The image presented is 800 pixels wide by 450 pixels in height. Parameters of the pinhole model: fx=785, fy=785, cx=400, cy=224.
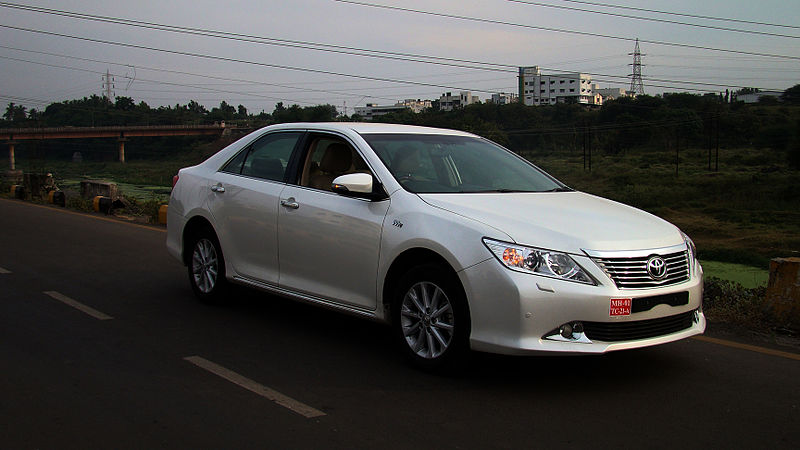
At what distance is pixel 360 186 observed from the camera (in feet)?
17.9

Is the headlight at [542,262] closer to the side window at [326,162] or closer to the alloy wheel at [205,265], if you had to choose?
the side window at [326,162]

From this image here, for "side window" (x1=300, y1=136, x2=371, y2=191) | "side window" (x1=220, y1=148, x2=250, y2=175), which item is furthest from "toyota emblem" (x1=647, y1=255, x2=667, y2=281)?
"side window" (x1=220, y1=148, x2=250, y2=175)

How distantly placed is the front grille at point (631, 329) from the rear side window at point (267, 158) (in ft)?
9.86

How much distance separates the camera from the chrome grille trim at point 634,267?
15.3 feet

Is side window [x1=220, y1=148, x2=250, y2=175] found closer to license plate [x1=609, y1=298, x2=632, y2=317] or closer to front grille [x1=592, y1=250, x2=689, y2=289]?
front grille [x1=592, y1=250, x2=689, y2=289]

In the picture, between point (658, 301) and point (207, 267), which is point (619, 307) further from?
point (207, 267)

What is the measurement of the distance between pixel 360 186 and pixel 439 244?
808 millimetres

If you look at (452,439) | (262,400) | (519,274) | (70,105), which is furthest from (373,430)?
(70,105)

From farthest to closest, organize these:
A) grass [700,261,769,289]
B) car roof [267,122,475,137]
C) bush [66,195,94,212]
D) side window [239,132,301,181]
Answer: grass [700,261,769,289] → bush [66,195,94,212] → side window [239,132,301,181] → car roof [267,122,475,137]

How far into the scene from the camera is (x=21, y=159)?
70062 mm

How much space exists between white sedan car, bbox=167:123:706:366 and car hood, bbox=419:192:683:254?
0.04 feet

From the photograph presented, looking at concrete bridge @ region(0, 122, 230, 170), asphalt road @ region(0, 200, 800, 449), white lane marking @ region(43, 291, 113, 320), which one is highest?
concrete bridge @ region(0, 122, 230, 170)

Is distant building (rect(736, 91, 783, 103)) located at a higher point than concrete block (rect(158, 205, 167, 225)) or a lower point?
higher

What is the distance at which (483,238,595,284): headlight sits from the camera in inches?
182
